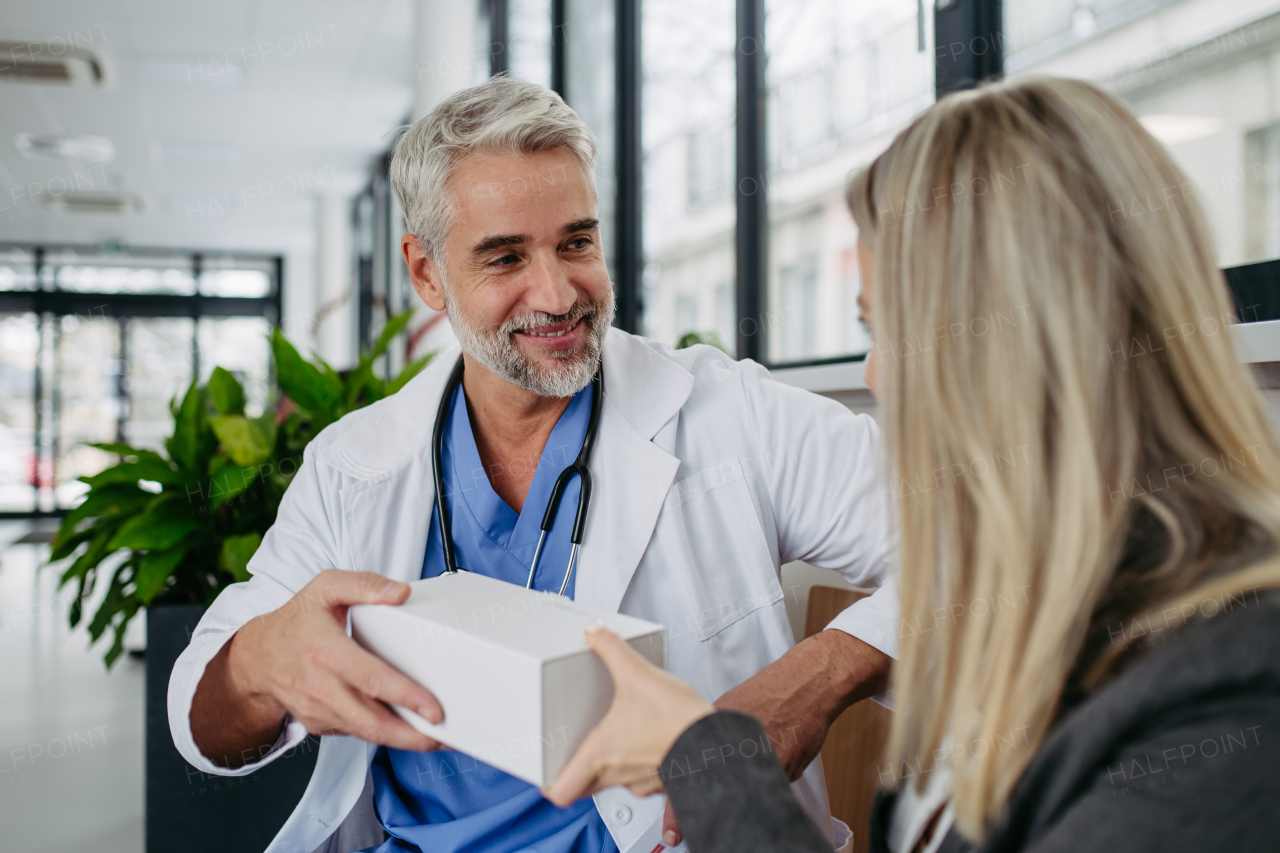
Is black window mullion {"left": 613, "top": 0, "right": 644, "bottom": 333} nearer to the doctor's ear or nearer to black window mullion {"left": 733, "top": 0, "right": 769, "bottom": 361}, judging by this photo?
black window mullion {"left": 733, "top": 0, "right": 769, "bottom": 361}

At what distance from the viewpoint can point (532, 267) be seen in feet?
4.01

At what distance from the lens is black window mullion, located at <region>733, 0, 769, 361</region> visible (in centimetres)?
228

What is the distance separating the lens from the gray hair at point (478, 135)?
117 cm

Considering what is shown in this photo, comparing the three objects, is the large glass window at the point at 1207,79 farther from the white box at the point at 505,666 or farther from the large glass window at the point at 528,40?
the large glass window at the point at 528,40

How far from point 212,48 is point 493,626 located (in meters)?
5.23

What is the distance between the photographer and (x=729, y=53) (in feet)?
8.12

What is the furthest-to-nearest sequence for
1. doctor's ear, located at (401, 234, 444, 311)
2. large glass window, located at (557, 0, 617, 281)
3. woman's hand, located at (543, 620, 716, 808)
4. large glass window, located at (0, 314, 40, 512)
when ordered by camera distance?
1. large glass window, located at (0, 314, 40, 512)
2. large glass window, located at (557, 0, 617, 281)
3. doctor's ear, located at (401, 234, 444, 311)
4. woman's hand, located at (543, 620, 716, 808)

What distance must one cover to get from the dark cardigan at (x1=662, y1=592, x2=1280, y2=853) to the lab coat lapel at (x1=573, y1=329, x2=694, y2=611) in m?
0.54

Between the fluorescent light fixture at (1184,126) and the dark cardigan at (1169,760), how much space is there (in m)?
1.06

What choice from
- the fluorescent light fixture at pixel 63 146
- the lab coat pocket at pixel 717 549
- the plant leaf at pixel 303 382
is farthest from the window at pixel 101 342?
the lab coat pocket at pixel 717 549

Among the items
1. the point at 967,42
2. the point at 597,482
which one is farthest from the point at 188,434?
the point at 967,42

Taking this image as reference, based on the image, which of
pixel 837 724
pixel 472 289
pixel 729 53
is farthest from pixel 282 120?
pixel 837 724

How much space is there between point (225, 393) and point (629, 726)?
1495 millimetres

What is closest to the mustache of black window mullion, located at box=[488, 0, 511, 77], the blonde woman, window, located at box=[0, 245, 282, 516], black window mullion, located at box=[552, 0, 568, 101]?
the blonde woman
